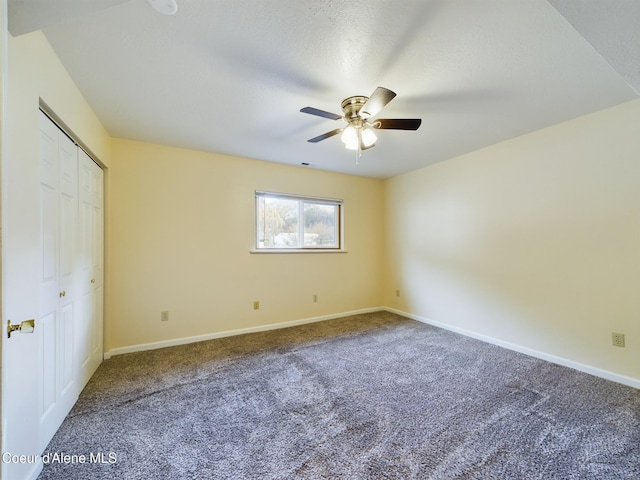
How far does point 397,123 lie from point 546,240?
6.75 feet

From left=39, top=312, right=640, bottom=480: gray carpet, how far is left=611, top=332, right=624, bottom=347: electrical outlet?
13.5 inches

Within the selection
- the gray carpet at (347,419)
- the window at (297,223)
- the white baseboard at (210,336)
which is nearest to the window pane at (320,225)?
the window at (297,223)

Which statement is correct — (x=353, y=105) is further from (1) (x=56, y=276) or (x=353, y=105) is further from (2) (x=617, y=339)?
(2) (x=617, y=339)

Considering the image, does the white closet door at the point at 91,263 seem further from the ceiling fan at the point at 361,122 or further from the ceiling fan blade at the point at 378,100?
the ceiling fan blade at the point at 378,100

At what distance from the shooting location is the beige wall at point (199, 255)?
9.41 ft

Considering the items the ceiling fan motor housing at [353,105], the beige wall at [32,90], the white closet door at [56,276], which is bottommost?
the white closet door at [56,276]

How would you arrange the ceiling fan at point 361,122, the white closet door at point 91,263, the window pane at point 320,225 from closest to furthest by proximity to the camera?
the ceiling fan at point 361,122 → the white closet door at point 91,263 → the window pane at point 320,225

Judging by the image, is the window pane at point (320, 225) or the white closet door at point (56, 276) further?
the window pane at point (320, 225)

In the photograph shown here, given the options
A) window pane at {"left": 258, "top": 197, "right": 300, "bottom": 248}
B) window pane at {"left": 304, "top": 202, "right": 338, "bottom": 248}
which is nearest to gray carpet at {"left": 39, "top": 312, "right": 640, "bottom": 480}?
window pane at {"left": 258, "top": 197, "right": 300, "bottom": 248}

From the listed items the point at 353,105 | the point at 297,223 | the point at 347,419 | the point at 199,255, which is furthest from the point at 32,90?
the point at 297,223

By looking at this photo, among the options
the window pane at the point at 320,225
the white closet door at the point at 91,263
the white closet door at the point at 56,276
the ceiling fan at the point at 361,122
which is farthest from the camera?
the window pane at the point at 320,225

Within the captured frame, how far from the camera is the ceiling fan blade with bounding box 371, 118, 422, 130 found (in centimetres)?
194

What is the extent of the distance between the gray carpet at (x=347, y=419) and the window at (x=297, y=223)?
1.59 meters

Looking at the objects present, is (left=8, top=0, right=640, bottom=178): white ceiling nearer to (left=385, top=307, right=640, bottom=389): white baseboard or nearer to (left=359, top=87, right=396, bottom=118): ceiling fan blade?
(left=359, top=87, right=396, bottom=118): ceiling fan blade
